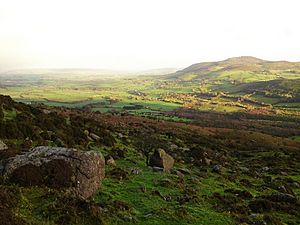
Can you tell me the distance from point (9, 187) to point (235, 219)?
12527mm

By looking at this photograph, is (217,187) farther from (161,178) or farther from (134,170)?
(134,170)

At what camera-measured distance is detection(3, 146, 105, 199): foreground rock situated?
16.6 meters

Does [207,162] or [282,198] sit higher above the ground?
[282,198]

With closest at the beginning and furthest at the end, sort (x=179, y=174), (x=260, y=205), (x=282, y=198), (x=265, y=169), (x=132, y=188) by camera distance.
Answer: (x=260, y=205) < (x=132, y=188) < (x=282, y=198) < (x=179, y=174) < (x=265, y=169)

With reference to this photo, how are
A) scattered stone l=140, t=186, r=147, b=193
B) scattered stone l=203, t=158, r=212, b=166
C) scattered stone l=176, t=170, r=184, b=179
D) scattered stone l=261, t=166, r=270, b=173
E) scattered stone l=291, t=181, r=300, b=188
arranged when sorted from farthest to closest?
scattered stone l=261, t=166, r=270, b=173 < scattered stone l=203, t=158, r=212, b=166 < scattered stone l=291, t=181, r=300, b=188 < scattered stone l=176, t=170, r=184, b=179 < scattered stone l=140, t=186, r=147, b=193

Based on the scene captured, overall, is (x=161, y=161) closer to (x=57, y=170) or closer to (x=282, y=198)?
(x=282, y=198)

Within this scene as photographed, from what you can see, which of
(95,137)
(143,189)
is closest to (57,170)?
(143,189)

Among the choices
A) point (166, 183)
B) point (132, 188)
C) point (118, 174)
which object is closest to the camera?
point (132, 188)

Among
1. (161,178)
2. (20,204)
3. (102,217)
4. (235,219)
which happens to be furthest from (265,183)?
(20,204)

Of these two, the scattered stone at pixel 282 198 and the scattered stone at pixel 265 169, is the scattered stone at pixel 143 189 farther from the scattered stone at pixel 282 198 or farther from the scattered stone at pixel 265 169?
the scattered stone at pixel 265 169

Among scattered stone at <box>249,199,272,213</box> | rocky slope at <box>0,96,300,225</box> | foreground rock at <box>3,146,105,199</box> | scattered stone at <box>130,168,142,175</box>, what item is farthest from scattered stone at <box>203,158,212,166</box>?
foreground rock at <box>3,146,105,199</box>

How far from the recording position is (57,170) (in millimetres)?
17031

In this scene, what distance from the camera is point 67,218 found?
1356cm

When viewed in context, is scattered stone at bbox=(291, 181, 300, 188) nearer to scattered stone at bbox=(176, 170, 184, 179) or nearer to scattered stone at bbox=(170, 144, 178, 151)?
scattered stone at bbox=(176, 170, 184, 179)
